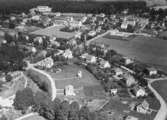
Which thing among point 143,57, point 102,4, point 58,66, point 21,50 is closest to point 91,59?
point 58,66

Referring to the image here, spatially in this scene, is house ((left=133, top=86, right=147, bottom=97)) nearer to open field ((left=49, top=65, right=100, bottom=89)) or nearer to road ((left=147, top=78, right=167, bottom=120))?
road ((left=147, top=78, right=167, bottom=120))

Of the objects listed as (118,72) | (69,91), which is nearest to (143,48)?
(118,72)

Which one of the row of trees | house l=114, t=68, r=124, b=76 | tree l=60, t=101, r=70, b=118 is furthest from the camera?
house l=114, t=68, r=124, b=76

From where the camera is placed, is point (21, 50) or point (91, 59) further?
point (21, 50)

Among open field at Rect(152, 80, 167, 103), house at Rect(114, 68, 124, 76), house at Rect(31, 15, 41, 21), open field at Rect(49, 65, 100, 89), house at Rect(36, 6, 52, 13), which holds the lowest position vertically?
open field at Rect(49, 65, 100, 89)

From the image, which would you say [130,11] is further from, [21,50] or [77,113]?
[77,113]

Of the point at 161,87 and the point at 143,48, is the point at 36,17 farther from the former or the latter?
the point at 161,87

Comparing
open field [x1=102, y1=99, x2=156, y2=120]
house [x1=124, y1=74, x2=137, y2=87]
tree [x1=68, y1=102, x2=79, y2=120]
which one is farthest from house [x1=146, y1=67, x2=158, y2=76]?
tree [x1=68, y1=102, x2=79, y2=120]
